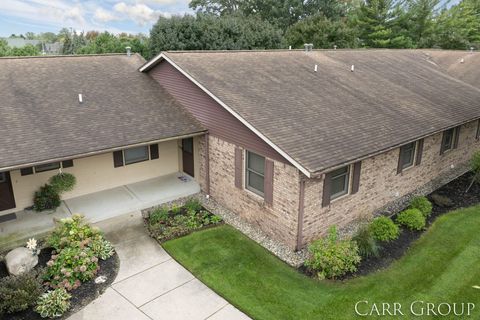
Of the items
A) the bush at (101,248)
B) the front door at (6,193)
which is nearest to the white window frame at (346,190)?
the bush at (101,248)

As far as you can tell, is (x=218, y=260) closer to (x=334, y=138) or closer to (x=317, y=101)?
(x=334, y=138)

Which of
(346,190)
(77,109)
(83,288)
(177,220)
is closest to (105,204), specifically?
(177,220)

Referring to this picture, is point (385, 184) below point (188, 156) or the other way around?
below

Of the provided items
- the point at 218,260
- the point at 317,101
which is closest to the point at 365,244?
the point at 218,260

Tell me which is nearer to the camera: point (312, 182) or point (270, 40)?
point (312, 182)

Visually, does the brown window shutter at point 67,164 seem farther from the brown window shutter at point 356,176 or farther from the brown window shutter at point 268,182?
the brown window shutter at point 356,176

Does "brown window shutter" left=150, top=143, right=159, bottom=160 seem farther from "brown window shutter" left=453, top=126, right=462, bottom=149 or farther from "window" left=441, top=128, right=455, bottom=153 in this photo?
"brown window shutter" left=453, top=126, right=462, bottom=149

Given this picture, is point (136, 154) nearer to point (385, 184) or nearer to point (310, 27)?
point (385, 184)
